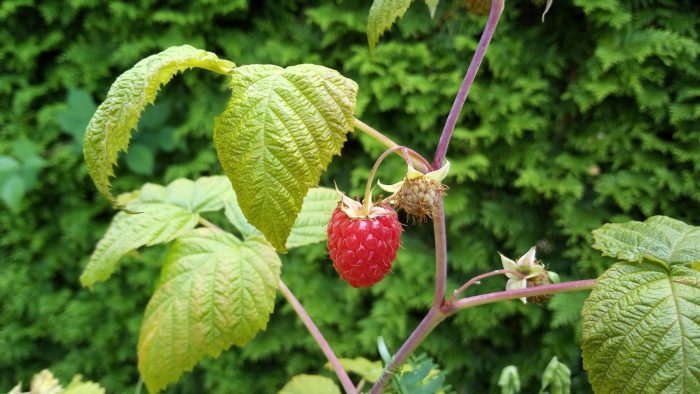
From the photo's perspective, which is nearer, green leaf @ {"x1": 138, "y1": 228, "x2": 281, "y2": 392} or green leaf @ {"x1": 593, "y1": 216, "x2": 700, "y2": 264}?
green leaf @ {"x1": 593, "y1": 216, "x2": 700, "y2": 264}

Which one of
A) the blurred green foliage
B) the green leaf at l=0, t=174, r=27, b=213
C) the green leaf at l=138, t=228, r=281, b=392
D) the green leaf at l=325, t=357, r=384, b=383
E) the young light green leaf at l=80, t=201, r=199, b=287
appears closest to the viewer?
the green leaf at l=138, t=228, r=281, b=392

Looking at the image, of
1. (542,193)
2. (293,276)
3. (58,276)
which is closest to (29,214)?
(58,276)

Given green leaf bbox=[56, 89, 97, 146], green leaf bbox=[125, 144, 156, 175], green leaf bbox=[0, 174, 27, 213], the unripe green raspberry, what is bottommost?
green leaf bbox=[0, 174, 27, 213]

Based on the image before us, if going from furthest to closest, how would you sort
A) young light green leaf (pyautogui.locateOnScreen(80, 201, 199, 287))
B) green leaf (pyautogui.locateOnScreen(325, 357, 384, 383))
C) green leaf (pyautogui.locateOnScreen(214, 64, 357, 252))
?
green leaf (pyautogui.locateOnScreen(325, 357, 384, 383))
young light green leaf (pyautogui.locateOnScreen(80, 201, 199, 287))
green leaf (pyautogui.locateOnScreen(214, 64, 357, 252))

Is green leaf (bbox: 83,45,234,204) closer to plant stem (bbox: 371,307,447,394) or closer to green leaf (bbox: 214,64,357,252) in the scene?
green leaf (bbox: 214,64,357,252)

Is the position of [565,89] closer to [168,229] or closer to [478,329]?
[478,329]

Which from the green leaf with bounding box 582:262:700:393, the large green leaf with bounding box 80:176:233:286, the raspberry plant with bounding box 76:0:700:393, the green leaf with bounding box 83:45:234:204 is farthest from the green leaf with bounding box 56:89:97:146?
the green leaf with bounding box 582:262:700:393

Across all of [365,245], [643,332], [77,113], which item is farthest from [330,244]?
[77,113]

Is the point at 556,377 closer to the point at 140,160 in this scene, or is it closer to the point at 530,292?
the point at 530,292
